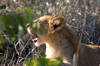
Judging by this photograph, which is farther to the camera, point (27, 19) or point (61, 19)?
point (61, 19)

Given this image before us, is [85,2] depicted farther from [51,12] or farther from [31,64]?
Result: [31,64]

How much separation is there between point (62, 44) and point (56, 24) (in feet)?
1.41

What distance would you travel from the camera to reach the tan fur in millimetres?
2896

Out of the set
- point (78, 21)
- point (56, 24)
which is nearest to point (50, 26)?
point (56, 24)

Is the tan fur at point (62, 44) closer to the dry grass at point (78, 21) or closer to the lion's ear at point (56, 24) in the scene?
the lion's ear at point (56, 24)

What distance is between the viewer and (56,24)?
282 centimetres

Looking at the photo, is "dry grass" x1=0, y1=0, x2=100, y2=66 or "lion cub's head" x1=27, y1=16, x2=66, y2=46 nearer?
"lion cub's head" x1=27, y1=16, x2=66, y2=46

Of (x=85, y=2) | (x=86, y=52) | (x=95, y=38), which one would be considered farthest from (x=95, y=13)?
(x=86, y=52)

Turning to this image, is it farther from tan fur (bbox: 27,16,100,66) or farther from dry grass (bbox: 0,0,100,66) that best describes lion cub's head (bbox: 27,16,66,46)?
dry grass (bbox: 0,0,100,66)

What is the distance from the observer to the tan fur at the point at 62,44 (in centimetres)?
290

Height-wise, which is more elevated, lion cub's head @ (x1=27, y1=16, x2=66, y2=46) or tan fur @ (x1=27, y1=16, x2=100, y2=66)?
lion cub's head @ (x1=27, y1=16, x2=66, y2=46)

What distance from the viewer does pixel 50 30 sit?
9.48 ft

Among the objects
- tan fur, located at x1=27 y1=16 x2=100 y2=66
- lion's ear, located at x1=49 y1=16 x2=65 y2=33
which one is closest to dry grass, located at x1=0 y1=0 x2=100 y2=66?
tan fur, located at x1=27 y1=16 x2=100 y2=66

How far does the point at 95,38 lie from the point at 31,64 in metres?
4.18
